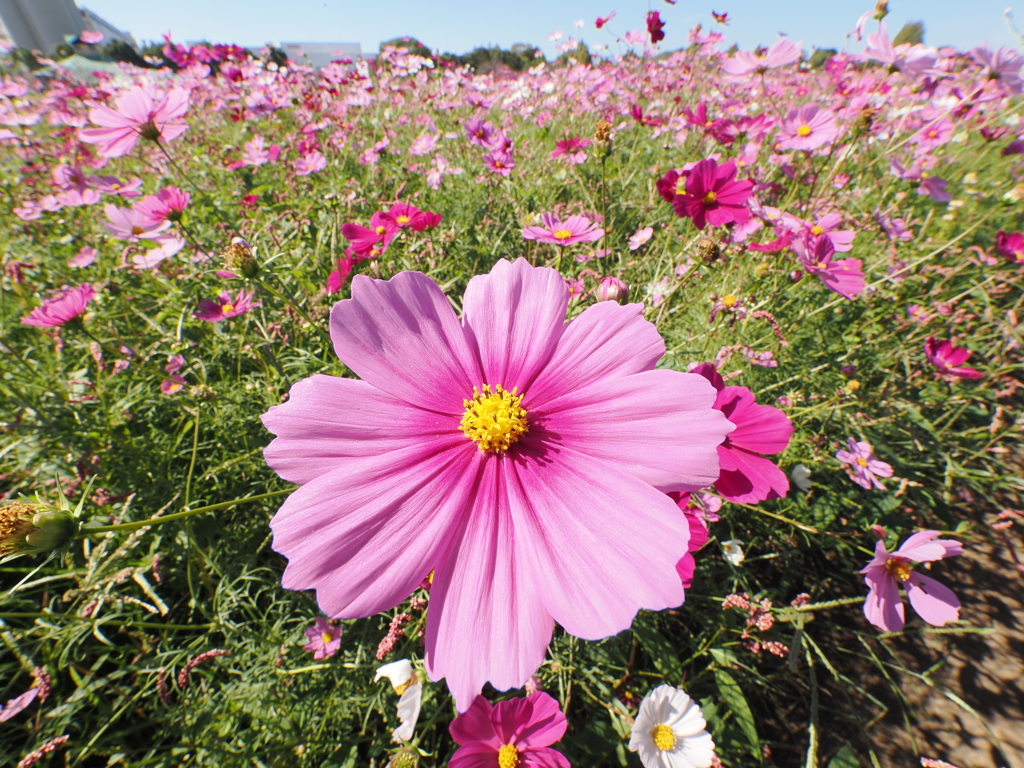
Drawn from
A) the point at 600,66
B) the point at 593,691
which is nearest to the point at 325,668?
the point at 593,691

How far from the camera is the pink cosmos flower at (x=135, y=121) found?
4.25 feet

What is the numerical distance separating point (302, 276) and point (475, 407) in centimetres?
123

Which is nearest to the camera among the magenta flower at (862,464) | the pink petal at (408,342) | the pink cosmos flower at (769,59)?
the pink petal at (408,342)

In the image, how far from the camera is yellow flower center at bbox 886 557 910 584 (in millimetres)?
858

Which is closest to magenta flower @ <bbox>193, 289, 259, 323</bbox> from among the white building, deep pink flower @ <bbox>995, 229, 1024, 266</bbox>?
deep pink flower @ <bbox>995, 229, 1024, 266</bbox>

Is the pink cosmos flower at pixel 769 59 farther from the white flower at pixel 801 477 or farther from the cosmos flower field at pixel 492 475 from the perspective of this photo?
the white flower at pixel 801 477

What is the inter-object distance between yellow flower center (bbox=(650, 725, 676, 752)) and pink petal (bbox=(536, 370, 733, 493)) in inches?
20.9

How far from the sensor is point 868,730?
1181 millimetres

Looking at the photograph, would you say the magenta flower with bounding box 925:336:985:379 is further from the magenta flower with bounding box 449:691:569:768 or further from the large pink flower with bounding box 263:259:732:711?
the magenta flower with bounding box 449:691:569:768

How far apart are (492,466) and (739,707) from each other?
85 cm

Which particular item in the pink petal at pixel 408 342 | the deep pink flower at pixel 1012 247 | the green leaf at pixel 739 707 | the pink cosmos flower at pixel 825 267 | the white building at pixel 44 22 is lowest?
the green leaf at pixel 739 707

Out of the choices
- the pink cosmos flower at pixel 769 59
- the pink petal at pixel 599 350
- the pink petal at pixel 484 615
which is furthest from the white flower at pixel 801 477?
the pink cosmos flower at pixel 769 59

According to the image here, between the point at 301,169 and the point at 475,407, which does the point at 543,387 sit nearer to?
the point at 475,407

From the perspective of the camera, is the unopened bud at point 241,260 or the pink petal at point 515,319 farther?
the unopened bud at point 241,260
